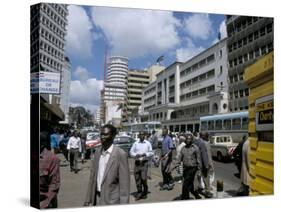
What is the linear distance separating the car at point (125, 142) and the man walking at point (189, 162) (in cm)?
112

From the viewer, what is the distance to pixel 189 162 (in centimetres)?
846

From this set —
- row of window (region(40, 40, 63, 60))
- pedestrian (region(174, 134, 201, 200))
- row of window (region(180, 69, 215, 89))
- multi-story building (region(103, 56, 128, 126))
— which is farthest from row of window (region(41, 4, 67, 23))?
row of window (region(180, 69, 215, 89))

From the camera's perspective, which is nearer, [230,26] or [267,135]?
[267,135]

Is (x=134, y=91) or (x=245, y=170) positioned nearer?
(x=245, y=170)

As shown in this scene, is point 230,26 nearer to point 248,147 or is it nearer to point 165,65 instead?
point 165,65

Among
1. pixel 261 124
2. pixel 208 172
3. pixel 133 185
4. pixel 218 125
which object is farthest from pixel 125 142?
pixel 218 125

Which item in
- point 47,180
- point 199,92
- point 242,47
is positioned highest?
point 242,47

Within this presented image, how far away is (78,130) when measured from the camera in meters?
8.71

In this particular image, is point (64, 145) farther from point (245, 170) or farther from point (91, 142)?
point (245, 170)

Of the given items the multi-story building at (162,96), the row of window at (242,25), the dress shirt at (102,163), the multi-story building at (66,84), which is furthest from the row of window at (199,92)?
the dress shirt at (102,163)

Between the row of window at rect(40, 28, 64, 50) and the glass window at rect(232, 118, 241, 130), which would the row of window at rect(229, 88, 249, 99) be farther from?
the row of window at rect(40, 28, 64, 50)

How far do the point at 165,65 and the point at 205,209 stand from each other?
316 cm
